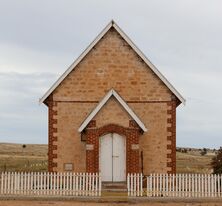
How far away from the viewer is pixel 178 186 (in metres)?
29.7

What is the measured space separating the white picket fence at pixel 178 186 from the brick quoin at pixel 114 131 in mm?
2920

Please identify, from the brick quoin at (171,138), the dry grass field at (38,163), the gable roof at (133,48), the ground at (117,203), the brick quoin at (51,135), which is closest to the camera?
the ground at (117,203)

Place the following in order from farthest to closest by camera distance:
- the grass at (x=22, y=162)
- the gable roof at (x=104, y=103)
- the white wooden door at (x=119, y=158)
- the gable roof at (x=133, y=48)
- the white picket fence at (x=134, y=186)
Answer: the grass at (x=22, y=162) < the gable roof at (x=133, y=48) < the white wooden door at (x=119, y=158) < the gable roof at (x=104, y=103) < the white picket fence at (x=134, y=186)

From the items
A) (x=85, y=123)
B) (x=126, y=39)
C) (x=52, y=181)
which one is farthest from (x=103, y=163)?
(x=126, y=39)

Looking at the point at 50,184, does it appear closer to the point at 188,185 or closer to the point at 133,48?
the point at 188,185

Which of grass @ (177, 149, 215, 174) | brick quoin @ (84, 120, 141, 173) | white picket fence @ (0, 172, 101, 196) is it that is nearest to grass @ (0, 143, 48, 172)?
grass @ (177, 149, 215, 174)

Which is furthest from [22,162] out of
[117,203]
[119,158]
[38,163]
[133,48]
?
[117,203]

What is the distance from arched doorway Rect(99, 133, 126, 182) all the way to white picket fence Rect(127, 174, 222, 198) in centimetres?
353

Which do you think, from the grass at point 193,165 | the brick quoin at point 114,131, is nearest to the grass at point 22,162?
the grass at point 193,165

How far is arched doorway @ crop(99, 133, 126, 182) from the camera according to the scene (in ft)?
109

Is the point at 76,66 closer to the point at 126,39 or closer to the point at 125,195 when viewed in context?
the point at 126,39

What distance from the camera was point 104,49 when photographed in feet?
116

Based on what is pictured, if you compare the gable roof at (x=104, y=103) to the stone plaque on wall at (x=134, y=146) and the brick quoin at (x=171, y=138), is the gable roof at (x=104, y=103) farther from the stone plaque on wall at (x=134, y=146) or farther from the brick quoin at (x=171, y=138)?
the brick quoin at (x=171, y=138)

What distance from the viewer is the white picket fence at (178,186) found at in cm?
2942
